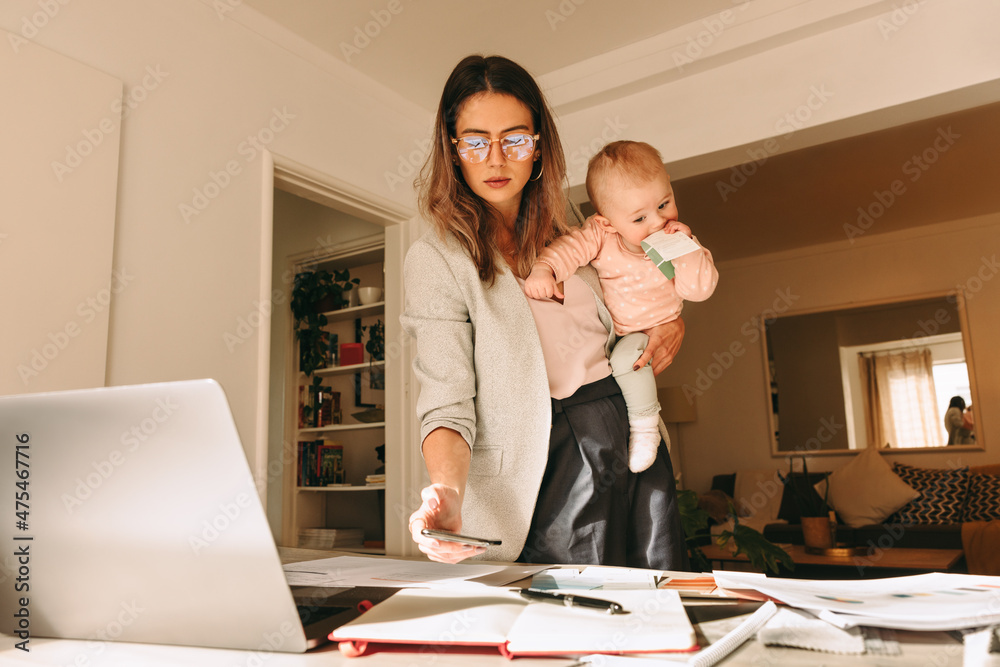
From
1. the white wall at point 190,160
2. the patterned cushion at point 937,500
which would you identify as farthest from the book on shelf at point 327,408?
the patterned cushion at point 937,500

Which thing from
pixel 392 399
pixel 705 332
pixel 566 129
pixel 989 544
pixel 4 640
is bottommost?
pixel 989 544

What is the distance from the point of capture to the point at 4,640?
63 cm

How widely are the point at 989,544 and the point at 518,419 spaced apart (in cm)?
443

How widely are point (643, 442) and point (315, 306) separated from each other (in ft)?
13.7

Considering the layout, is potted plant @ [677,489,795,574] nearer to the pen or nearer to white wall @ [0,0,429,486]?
white wall @ [0,0,429,486]

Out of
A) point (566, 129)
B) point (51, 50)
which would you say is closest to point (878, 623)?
point (51, 50)

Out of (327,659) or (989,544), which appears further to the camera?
(989,544)

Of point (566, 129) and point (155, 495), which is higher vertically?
point (566, 129)

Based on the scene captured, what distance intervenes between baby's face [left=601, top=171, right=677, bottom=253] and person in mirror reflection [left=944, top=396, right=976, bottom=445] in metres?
5.58

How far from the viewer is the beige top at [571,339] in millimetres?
1237

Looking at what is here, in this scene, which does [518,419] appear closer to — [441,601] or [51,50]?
[441,601]

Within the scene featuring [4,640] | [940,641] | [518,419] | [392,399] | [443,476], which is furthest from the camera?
[392,399]

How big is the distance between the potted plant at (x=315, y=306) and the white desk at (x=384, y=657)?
4504 mm

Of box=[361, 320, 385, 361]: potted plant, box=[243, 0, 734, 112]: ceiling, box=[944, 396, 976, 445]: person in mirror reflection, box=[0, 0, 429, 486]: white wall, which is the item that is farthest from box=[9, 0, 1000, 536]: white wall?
box=[944, 396, 976, 445]: person in mirror reflection
